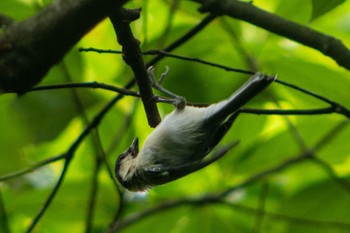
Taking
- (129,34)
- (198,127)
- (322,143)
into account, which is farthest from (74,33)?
(322,143)

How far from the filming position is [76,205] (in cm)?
324

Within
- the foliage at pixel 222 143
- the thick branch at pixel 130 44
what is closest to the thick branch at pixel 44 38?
the thick branch at pixel 130 44

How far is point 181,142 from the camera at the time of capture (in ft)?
7.33

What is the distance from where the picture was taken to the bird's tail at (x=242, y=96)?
1.92 meters

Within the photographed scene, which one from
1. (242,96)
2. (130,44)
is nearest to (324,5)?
(242,96)

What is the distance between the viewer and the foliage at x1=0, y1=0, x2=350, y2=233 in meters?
2.95

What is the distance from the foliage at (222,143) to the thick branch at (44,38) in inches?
53.0

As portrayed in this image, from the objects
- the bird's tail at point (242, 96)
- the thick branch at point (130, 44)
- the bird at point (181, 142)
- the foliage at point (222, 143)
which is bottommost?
the foliage at point (222, 143)

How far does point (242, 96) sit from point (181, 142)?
0.34 metres

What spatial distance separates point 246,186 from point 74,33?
7.22 feet

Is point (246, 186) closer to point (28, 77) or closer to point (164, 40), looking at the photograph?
point (164, 40)

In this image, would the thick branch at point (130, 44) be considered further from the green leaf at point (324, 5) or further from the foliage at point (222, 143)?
the foliage at point (222, 143)

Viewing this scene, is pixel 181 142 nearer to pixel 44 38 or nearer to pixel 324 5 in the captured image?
pixel 324 5

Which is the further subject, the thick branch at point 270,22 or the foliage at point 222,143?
the foliage at point 222,143
